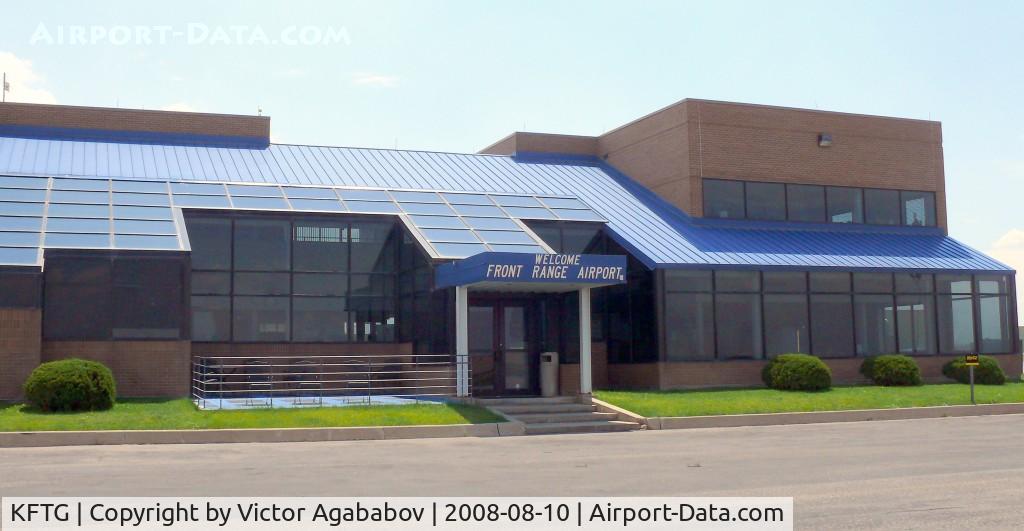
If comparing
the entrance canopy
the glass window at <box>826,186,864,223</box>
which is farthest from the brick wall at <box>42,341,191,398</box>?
the glass window at <box>826,186,864,223</box>

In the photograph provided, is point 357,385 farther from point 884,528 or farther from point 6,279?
point 884,528

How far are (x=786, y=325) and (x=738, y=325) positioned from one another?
5.65 ft

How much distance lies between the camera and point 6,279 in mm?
25359

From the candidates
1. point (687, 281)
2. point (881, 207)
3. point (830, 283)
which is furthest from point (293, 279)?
point (881, 207)

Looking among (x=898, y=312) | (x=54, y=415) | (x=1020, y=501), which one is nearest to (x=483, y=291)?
(x=54, y=415)

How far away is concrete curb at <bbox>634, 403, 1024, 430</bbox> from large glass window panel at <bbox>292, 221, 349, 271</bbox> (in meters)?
10.6

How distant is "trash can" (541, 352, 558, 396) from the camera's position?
29156mm

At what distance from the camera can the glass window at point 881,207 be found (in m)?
39.3

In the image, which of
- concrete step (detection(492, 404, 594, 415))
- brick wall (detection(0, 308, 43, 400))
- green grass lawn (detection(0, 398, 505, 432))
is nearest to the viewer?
green grass lawn (detection(0, 398, 505, 432))

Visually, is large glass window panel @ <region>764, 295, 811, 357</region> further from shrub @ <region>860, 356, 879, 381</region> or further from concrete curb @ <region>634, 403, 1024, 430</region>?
concrete curb @ <region>634, 403, 1024, 430</region>

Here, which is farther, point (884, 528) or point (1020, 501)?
point (1020, 501)

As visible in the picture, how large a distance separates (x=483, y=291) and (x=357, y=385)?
14.7ft

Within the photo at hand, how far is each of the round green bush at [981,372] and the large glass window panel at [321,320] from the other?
1893 cm

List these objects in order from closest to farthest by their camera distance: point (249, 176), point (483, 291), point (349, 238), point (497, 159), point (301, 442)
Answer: point (301, 442) → point (483, 291) → point (349, 238) → point (249, 176) → point (497, 159)
